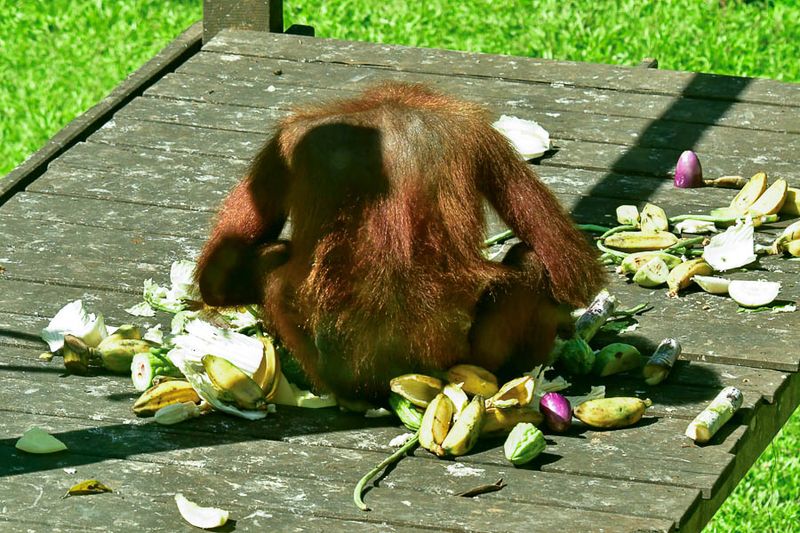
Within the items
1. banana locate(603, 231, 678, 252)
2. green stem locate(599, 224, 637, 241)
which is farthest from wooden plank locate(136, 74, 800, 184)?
banana locate(603, 231, 678, 252)

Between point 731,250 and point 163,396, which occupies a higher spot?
point 731,250

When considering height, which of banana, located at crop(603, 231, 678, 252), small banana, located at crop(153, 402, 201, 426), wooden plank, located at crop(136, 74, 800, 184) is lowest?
small banana, located at crop(153, 402, 201, 426)

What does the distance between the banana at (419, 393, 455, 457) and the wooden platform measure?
1.5 inches

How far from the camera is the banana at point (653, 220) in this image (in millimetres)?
4574

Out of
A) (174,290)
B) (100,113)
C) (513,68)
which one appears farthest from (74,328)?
(513,68)

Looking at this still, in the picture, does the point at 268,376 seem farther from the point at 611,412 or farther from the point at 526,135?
the point at 526,135

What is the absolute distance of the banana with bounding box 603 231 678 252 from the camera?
4.48 meters

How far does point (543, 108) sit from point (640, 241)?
124 centimetres

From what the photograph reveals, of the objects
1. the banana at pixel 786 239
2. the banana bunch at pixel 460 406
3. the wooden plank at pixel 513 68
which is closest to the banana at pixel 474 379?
the banana bunch at pixel 460 406

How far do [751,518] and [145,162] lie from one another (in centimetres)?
256

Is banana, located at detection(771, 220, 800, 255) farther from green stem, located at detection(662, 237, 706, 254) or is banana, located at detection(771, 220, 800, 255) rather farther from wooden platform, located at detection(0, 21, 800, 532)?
green stem, located at detection(662, 237, 706, 254)

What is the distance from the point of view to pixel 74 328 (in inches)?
152

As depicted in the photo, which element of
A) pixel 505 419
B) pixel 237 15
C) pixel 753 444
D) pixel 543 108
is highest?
pixel 237 15

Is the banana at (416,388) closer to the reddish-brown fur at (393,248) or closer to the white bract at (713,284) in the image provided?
the reddish-brown fur at (393,248)
